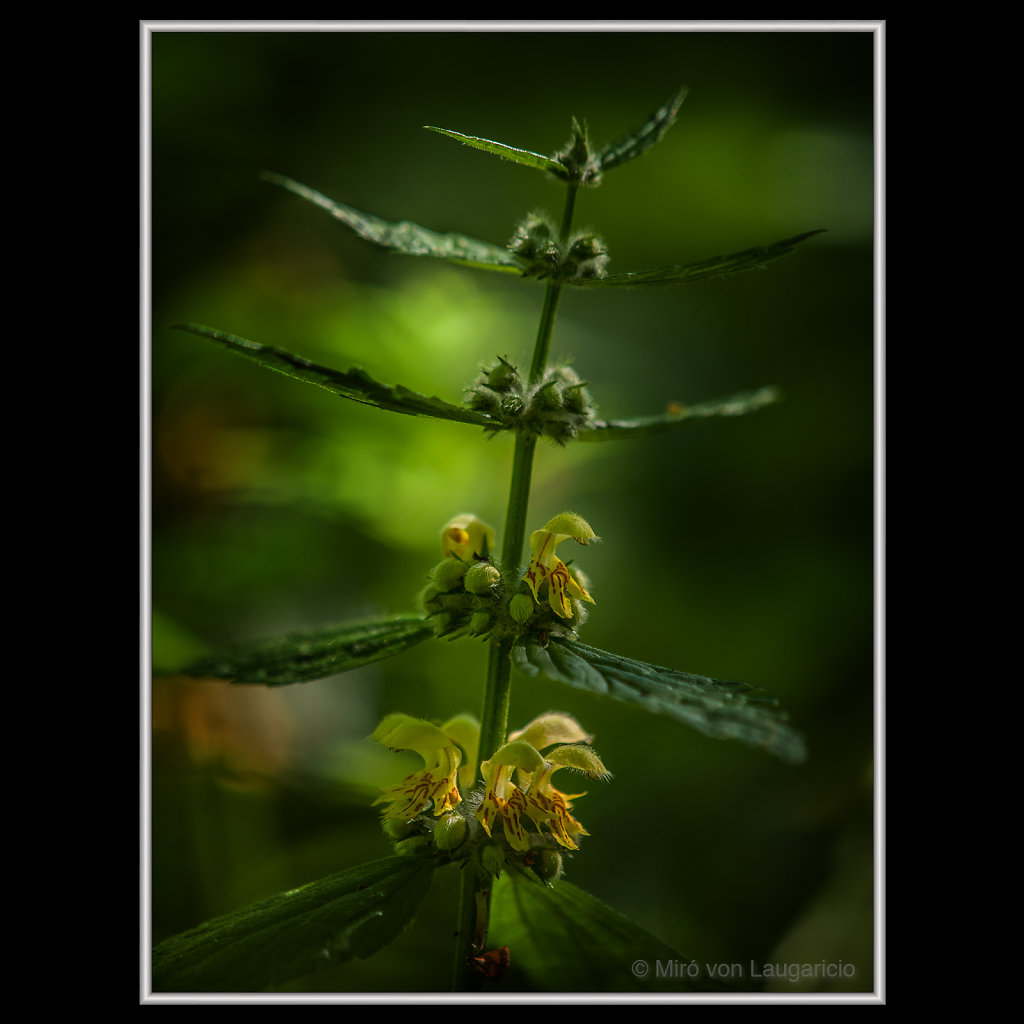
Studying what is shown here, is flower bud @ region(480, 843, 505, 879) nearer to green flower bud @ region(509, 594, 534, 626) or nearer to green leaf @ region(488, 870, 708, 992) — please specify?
green leaf @ region(488, 870, 708, 992)

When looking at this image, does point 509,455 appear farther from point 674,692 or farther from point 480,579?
point 674,692

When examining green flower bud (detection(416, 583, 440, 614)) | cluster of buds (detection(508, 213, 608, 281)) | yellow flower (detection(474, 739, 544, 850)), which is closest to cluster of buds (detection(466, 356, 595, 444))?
cluster of buds (detection(508, 213, 608, 281))

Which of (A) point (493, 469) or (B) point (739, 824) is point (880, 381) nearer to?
(A) point (493, 469)

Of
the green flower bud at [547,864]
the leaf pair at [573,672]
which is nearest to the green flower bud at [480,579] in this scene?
the leaf pair at [573,672]

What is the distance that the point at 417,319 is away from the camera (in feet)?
11.0

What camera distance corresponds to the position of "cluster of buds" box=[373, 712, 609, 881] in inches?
57.4

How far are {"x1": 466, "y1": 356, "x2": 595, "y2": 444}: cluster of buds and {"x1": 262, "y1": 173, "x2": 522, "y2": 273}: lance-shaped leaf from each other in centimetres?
24

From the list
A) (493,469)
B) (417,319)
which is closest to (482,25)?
(417,319)

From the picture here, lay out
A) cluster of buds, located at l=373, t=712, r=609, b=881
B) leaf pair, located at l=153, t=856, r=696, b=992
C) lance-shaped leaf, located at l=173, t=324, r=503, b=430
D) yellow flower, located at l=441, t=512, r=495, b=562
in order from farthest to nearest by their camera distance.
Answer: yellow flower, located at l=441, t=512, r=495, b=562 → cluster of buds, located at l=373, t=712, r=609, b=881 → leaf pair, located at l=153, t=856, r=696, b=992 → lance-shaped leaf, located at l=173, t=324, r=503, b=430

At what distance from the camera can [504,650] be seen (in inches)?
57.7

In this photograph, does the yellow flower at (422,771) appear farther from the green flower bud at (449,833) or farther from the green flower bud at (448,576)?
the green flower bud at (448,576)

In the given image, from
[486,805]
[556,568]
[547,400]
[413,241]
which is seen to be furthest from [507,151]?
[486,805]

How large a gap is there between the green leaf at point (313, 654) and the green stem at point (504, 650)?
153 mm

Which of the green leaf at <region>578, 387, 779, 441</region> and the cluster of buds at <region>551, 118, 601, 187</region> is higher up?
the cluster of buds at <region>551, 118, 601, 187</region>
